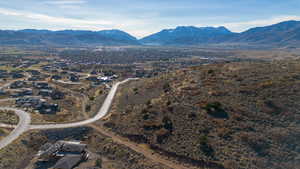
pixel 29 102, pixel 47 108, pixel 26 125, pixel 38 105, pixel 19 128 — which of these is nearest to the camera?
pixel 19 128

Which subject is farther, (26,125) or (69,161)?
(26,125)

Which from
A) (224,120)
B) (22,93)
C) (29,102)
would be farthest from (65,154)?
(22,93)

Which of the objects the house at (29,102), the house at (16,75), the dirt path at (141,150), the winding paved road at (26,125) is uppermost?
the house at (16,75)

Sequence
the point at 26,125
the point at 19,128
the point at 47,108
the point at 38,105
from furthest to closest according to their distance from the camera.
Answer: the point at 38,105 → the point at 47,108 → the point at 26,125 → the point at 19,128

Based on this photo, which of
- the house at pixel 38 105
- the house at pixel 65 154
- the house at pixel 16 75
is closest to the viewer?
the house at pixel 65 154

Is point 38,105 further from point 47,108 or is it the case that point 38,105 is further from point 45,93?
point 45,93

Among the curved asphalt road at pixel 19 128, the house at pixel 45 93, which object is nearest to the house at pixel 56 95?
the house at pixel 45 93

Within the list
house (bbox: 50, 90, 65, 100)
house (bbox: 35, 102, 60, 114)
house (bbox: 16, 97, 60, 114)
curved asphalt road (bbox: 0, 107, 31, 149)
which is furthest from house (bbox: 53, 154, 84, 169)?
house (bbox: 50, 90, 65, 100)

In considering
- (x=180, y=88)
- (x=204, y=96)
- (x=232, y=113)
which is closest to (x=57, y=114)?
(x=180, y=88)

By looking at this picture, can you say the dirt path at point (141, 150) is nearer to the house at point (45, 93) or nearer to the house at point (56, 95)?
the house at point (56, 95)
